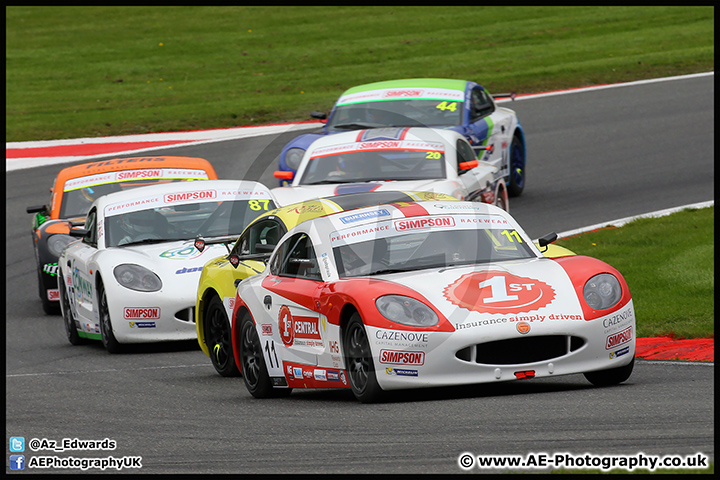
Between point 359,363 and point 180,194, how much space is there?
5.29 meters

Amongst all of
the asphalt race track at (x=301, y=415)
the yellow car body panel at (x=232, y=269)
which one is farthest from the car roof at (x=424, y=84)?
the yellow car body panel at (x=232, y=269)

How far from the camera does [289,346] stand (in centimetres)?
817

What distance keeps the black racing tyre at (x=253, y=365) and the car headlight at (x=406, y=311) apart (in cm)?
155

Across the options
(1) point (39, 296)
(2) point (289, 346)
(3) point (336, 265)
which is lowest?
(1) point (39, 296)

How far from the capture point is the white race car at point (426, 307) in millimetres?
7141

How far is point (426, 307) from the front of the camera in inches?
285

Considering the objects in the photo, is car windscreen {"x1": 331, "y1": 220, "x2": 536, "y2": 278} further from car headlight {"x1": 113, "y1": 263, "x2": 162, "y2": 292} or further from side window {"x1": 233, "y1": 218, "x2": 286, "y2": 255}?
car headlight {"x1": 113, "y1": 263, "x2": 162, "y2": 292}

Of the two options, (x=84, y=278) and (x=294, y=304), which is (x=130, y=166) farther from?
(x=294, y=304)

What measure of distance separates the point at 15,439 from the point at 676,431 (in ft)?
12.1

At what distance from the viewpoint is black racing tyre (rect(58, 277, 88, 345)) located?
1234 cm

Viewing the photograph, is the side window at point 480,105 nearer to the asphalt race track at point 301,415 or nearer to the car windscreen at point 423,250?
the asphalt race track at point 301,415
